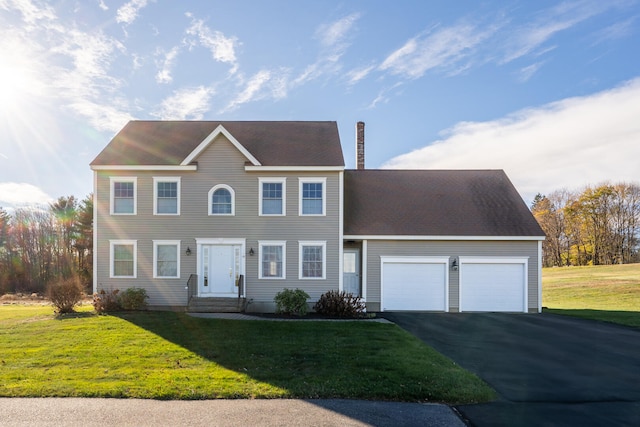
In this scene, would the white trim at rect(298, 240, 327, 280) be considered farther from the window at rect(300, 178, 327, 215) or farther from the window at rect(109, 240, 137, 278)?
the window at rect(109, 240, 137, 278)

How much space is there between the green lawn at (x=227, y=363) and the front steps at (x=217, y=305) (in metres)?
3.13

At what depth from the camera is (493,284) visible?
666 inches

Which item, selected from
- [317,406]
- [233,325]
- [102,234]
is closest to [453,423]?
[317,406]

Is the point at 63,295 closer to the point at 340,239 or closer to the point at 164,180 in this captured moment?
the point at 164,180

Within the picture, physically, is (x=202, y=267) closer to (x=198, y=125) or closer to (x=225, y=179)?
(x=225, y=179)

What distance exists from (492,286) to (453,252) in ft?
7.32

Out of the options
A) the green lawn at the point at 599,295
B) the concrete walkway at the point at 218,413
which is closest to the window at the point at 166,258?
the concrete walkway at the point at 218,413

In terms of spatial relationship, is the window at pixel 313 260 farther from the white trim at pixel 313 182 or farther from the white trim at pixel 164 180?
the white trim at pixel 164 180

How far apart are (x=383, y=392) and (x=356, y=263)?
11.0m

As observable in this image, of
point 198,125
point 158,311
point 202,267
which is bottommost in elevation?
point 158,311

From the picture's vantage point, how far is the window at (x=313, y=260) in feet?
54.3

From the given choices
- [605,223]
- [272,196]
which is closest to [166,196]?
[272,196]

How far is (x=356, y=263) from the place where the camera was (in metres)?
17.4

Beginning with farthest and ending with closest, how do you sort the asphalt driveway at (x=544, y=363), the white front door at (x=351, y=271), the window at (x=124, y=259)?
1. the white front door at (x=351, y=271)
2. the window at (x=124, y=259)
3. the asphalt driveway at (x=544, y=363)
